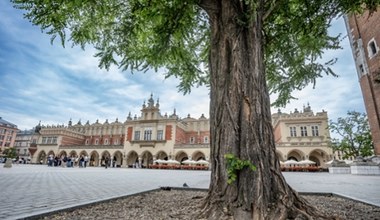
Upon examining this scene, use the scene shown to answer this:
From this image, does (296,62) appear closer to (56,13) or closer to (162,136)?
(56,13)

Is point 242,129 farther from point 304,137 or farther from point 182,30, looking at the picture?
point 304,137

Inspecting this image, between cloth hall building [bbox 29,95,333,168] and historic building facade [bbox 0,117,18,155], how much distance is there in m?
45.5

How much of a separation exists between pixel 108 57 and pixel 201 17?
2406 millimetres

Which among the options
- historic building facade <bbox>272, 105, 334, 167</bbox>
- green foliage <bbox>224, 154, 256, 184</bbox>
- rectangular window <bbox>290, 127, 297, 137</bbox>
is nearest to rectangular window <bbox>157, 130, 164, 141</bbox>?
historic building facade <bbox>272, 105, 334, 167</bbox>

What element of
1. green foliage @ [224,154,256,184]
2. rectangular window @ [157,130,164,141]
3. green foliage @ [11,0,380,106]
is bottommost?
green foliage @ [224,154,256,184]

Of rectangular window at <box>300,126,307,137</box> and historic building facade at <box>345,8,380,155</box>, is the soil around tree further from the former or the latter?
rectangular window at <box>300,126,307,137</box>

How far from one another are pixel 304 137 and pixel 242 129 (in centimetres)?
3061

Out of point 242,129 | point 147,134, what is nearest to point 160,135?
point 147,134

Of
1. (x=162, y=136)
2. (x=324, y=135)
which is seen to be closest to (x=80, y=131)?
(x=162, y=136)

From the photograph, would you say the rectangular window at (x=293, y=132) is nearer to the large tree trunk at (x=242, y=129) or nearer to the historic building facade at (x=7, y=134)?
the large tree trunk at (x=242, y=129)

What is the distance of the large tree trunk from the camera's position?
269 centimetres

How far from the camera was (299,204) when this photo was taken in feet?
9.46

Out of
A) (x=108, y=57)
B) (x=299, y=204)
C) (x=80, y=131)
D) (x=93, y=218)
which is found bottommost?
(x=93, y=218)

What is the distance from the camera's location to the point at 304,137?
29297mm
